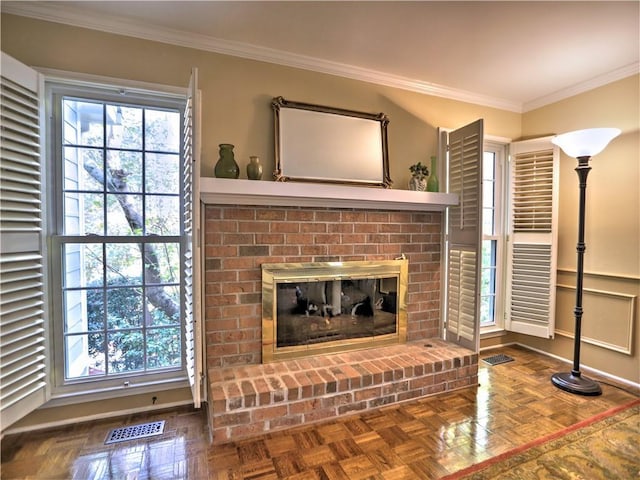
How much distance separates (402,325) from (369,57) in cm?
220

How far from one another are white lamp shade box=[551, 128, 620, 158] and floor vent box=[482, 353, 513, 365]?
76.1 inches

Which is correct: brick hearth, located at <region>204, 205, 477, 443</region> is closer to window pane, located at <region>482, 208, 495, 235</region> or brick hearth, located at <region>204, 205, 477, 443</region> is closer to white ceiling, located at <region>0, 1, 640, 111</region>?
window pane, located at <region>482, 208, 495, 235</region>

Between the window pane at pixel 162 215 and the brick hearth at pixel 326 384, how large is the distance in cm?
104

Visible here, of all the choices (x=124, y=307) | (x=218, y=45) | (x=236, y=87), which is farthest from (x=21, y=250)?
(x=218, y=45)

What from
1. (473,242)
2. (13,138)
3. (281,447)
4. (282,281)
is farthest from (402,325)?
(13,138)

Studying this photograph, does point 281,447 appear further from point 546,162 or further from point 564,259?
point 546,162

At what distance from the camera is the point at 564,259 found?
Result: 10.0 ft

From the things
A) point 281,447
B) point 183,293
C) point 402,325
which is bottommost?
point 281,447

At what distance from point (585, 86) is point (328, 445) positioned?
11.8ft

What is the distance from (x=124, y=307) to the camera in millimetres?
2184

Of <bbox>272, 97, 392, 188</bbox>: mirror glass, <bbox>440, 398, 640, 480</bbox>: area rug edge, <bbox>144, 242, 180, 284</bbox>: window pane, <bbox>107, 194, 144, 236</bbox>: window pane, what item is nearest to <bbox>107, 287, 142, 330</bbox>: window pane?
<bbox>144, 242, 180, 284</bbox>: window pane

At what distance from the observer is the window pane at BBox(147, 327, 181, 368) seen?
7.38 ft

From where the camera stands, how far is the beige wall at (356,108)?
197 centimetres

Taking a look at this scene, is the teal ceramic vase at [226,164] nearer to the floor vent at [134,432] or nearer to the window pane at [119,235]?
the window pane at [119,235]
